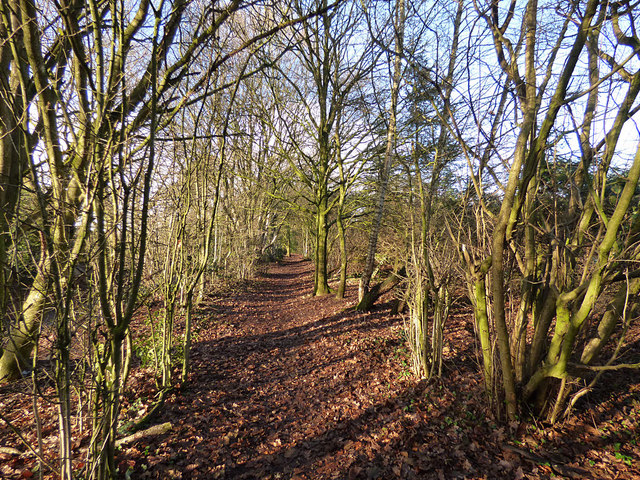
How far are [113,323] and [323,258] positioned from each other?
8374 mm

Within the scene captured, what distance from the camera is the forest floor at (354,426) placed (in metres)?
2.61

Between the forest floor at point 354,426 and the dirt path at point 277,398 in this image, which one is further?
the dirt path at point 277,398

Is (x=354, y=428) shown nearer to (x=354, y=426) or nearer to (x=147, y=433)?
(x=354, y=426)

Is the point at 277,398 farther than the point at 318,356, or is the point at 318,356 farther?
the point at 318,356

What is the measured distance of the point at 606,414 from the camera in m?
3.03

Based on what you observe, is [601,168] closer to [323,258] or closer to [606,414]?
[606,414]

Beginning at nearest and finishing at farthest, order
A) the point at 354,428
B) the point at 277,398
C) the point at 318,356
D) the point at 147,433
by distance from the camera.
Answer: the point at 147,433
the point at 354,428
the point at 277,398
the point at 318,356

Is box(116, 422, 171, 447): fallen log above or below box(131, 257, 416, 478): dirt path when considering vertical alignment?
above

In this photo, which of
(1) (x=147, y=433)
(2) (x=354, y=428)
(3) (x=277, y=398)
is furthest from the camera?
(3) (x=277, y=398)

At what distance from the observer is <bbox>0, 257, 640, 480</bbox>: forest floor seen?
2613 millimetres

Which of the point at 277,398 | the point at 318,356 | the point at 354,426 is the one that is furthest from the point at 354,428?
the point at 318,356

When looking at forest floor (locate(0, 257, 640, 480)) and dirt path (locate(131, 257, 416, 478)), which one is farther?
dirt path (locate(131, 257, 416, 478))

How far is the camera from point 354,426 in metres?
3.30

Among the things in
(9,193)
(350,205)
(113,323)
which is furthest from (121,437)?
(350,205)
